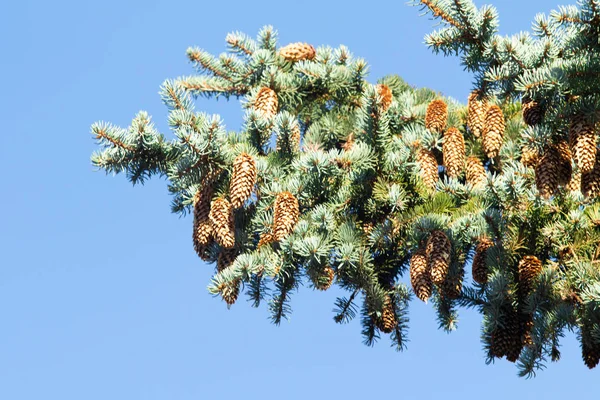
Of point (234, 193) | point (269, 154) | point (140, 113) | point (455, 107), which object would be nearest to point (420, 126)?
point (455, 107)

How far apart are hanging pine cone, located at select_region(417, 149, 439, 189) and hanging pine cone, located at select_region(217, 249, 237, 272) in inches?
47.8

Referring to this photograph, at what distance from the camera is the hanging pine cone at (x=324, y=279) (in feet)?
17.0

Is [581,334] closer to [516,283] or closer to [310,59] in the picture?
[516,283]

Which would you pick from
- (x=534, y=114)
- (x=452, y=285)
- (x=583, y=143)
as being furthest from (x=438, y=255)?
(x=583, y=143)

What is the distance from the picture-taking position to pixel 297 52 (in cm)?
670

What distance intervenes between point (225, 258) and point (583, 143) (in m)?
2.30

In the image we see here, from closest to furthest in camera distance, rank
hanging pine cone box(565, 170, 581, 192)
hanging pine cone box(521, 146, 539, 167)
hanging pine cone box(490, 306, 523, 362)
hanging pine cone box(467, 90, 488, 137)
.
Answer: hanging pine cone box(490, 306, 523, 362) → hanging pine cone box(565, 170, 581, 192) → hanging pine cone box(521, 146, 539, 167) → hanging pine cone box(467, 90, 488, 137)

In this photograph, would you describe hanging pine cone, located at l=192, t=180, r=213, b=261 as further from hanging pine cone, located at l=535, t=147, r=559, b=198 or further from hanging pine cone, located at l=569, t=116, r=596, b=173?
hanging pine cone, located at l=569, t=116, r=596, b=173

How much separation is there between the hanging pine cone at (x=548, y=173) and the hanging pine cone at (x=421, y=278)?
77 centimetres

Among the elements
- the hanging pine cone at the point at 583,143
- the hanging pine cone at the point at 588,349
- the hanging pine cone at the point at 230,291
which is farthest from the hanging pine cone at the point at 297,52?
the hanging pine cone at the point at 588,349

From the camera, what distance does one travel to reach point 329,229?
17.0 feet

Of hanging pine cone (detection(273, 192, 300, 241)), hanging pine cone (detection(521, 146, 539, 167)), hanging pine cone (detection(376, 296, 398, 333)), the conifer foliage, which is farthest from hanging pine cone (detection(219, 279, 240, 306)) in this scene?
hanging pine cone (detection(521, 146, 539, 167))

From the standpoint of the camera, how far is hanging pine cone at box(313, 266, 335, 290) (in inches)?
205

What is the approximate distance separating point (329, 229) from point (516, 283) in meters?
1.07
